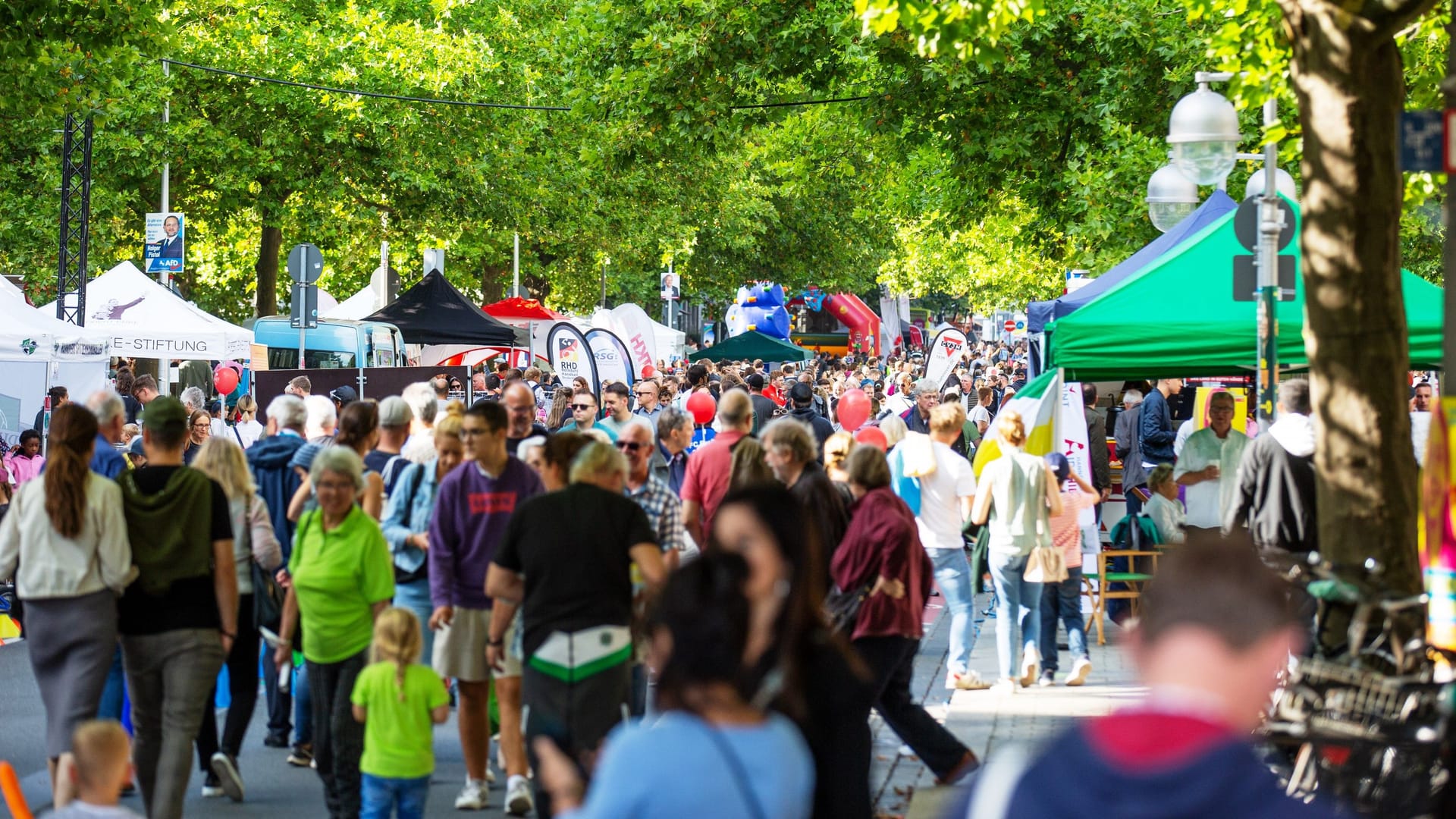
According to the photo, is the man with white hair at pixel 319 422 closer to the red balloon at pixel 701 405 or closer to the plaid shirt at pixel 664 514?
the plaid shirt at pixel 664 514

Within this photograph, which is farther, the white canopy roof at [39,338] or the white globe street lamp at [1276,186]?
the white canopy roof at [39,338]

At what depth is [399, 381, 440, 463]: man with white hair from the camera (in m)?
9.89

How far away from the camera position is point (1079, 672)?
10914mm

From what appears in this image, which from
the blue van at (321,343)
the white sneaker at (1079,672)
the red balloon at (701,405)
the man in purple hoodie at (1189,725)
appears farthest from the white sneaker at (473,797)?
the blue van at (321,343)

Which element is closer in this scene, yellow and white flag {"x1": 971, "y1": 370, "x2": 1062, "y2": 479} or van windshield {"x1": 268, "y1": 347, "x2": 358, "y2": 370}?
yellow and white flag {"x1": 971, "y1": 370, "x2": 1062, "y2": 479}

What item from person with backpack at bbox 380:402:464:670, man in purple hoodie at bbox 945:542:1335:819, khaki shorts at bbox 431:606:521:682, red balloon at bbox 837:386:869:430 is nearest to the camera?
man in purple hoodie at bbox 945:542:1335:819

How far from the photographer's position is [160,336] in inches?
827

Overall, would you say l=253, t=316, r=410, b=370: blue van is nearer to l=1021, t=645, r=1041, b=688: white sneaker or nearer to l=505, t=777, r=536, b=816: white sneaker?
l=1021, t=645, r=1041, b=688: white sneaker

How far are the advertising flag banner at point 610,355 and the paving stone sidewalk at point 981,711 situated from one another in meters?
11.9

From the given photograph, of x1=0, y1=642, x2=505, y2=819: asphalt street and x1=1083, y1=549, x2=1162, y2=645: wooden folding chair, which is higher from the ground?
x1=1083, y1=549, x2=1162, y2=645: wooden folding chair

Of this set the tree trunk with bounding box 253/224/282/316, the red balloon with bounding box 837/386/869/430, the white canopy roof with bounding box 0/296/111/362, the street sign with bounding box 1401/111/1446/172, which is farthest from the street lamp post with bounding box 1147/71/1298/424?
the tree trunk with bounding box 253/224/282/316

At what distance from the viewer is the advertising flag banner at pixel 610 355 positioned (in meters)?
24.4

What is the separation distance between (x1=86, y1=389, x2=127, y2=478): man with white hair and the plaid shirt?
106 inches

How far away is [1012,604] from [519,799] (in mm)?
4111
